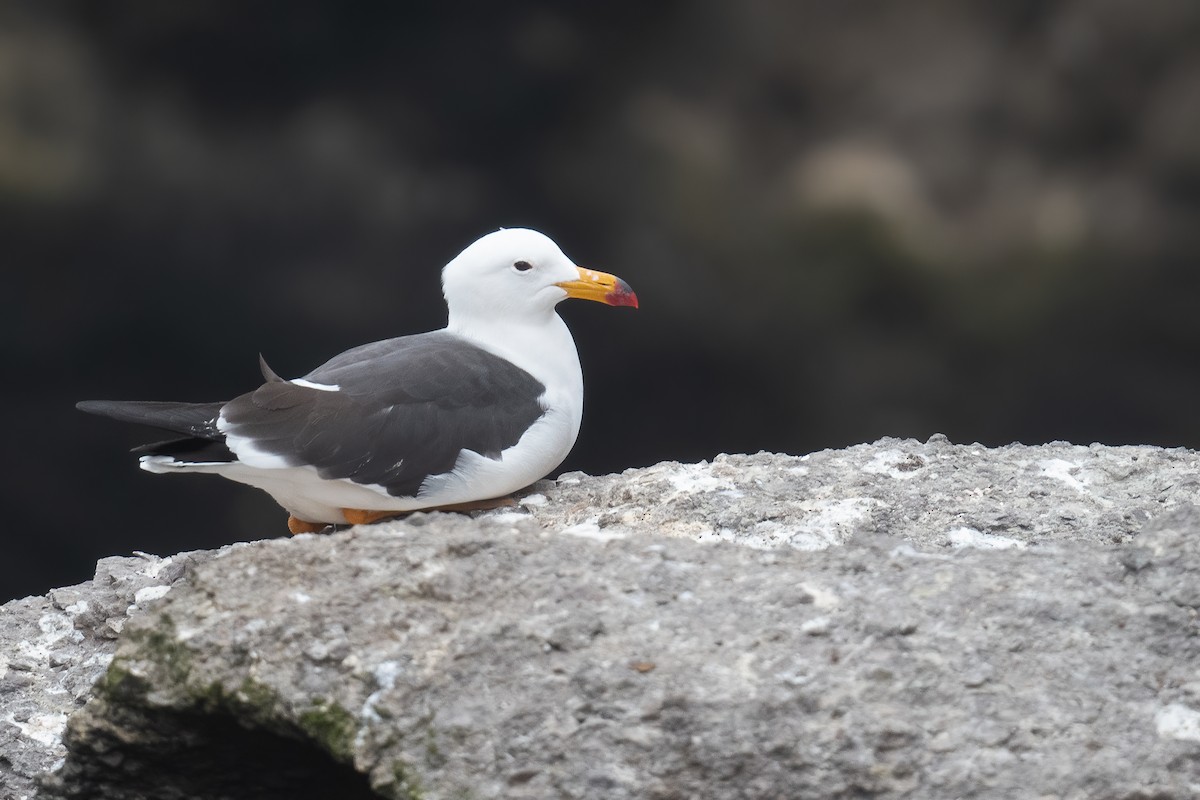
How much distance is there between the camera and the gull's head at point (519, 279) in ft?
18.4

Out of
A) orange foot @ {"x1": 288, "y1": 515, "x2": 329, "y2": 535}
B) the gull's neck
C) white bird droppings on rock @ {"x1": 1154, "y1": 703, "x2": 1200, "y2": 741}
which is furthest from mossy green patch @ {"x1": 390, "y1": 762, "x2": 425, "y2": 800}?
the gull's neck

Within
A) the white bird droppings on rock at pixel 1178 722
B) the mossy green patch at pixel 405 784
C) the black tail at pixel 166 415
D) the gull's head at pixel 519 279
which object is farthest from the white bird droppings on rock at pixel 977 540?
the black tail at pixel 166 415

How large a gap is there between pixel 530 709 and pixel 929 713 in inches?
35.7

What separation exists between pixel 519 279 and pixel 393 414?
82 centimetres

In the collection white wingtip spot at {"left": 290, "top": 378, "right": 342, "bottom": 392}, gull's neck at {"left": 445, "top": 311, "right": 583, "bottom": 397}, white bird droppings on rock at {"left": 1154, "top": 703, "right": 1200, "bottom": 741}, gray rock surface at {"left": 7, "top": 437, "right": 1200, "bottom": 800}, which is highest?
gull's neck at {"left": 445, "top": 311, "right": 583, "bottom": 397}

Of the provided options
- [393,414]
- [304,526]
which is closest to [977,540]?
[393,414]

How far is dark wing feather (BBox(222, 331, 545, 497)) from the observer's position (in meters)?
4.98

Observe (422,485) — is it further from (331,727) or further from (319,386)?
(331,727)

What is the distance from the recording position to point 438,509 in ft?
17.7

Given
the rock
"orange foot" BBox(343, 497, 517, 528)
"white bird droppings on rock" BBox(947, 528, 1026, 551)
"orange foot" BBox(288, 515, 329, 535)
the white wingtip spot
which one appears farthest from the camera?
"orange foot" BBox(288, 515, 329, 535)

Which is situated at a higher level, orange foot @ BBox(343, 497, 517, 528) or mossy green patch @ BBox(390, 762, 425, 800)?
orange foot @ BBox(343, 497, 517, 528)

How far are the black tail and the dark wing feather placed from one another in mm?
60

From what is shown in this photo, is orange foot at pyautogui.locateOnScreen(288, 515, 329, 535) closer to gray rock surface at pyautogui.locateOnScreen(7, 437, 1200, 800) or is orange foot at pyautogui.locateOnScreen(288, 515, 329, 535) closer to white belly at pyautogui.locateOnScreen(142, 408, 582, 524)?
white belly at pyautogui.locateOnScreen(142, 408, 582, 524)

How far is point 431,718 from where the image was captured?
3.51m
